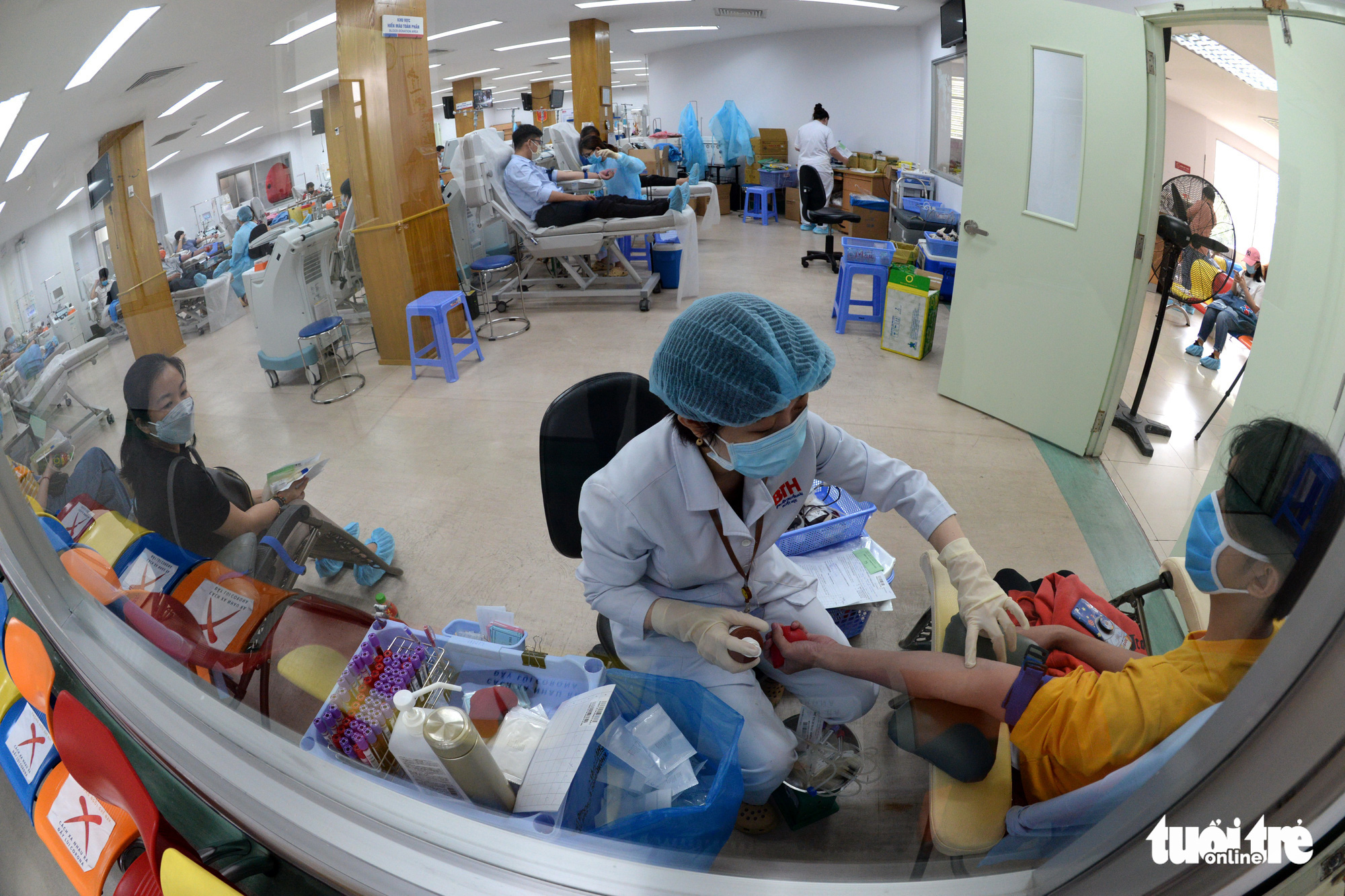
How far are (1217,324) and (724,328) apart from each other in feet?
2.11

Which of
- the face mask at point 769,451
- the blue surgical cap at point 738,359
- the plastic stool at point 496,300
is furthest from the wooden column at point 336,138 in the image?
the face mask at point 769,451

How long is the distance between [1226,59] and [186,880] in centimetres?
173

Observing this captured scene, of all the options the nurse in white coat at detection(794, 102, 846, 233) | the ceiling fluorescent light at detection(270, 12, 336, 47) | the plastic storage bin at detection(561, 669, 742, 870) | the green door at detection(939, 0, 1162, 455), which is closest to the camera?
the plastic storage bin at detection(561, 669, 742, 870)

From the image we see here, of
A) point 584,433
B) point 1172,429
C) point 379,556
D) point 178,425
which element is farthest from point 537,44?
point 1172,429

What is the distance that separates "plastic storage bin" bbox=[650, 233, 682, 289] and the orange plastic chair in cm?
189

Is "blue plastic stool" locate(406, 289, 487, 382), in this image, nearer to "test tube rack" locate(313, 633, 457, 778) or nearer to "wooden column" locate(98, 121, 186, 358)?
"wooden column" locate(98, 121, 186, 358)

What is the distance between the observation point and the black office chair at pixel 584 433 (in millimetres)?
1463

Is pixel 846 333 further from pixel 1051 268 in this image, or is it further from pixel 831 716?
pixel 831 716

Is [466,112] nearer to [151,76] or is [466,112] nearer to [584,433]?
[151,76]

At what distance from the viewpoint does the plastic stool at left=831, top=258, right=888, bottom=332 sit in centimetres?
217

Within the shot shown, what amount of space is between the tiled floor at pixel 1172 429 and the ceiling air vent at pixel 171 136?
1.91 meters

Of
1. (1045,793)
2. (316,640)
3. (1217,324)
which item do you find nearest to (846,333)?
(1217,324)

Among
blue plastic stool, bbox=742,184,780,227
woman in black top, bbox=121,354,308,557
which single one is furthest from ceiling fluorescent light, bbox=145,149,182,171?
blue plastic stool, bbox=742,184,780,227

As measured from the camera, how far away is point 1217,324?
2.94ft
